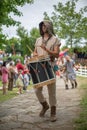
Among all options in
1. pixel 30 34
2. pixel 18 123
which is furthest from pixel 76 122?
pixel 30 34

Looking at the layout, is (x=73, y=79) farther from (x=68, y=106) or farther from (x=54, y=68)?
(x=54, y=68)

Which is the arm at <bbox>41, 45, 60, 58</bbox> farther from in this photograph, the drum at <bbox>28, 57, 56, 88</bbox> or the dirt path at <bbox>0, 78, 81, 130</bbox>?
the dirt path at <bbox>0, 78, 81, 130</bbox>

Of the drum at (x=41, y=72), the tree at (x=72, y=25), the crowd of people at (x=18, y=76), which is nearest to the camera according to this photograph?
the drum at (x=41, y=72)

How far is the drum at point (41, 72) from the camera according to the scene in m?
7.73

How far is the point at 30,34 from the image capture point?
78.1 metres

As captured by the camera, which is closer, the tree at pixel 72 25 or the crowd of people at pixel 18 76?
the crowd of people at pixel 18 76

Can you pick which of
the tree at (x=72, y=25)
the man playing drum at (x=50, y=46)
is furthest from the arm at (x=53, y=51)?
the tree at (x=72, y=25)

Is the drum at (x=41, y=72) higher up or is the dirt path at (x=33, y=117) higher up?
the drum at (x=41, y=72)

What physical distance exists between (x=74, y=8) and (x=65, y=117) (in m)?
33.6

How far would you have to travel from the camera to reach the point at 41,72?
780cm

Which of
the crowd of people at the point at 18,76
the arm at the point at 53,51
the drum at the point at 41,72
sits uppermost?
the arm at the point at 53,51

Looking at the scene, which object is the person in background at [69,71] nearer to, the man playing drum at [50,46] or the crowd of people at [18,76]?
the crowd of people at [18,76]

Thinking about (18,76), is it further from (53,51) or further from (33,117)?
(53,51)

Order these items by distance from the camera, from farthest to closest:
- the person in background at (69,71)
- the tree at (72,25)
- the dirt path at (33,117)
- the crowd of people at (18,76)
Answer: the tree at (72,25), the person in background at (69,71), the crowd of people at (18,76), the dirt path at (33,117)
